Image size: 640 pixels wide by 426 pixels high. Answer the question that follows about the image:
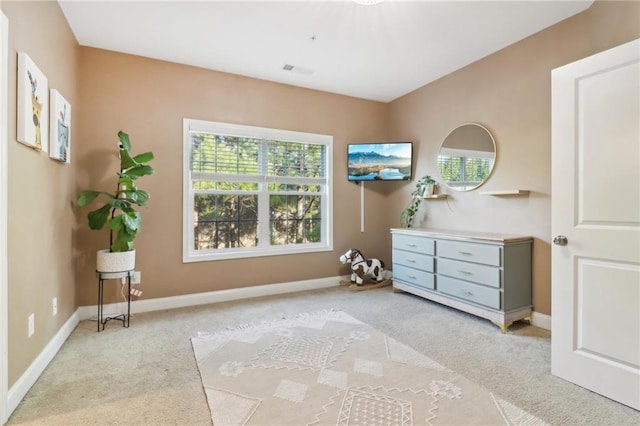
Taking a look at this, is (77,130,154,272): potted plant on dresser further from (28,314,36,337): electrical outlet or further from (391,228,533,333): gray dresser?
(391,228,533,333): gray dresser

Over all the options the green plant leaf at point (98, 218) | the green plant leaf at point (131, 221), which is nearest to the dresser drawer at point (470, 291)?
the green plant leaf at point (131, 221)

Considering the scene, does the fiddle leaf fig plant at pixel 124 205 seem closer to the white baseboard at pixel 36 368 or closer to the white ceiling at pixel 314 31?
the white baseboard at pixel 36 368

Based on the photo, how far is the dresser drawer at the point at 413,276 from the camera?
140 inches

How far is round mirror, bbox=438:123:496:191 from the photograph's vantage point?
3.40 m

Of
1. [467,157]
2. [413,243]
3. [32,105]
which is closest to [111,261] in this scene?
[32,105]

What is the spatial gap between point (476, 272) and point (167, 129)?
3.52m

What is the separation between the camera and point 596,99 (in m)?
1.91

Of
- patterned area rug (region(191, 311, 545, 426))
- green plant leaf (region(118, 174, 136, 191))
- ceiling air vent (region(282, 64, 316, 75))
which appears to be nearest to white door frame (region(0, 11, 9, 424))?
patterned area rug (region(191, 311, 545, 426))

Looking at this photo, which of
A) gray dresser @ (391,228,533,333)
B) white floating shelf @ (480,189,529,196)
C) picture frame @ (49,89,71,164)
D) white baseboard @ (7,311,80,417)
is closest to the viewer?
white baseboard @ (7,311,80,417)

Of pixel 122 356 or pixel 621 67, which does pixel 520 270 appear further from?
pixel 122 356

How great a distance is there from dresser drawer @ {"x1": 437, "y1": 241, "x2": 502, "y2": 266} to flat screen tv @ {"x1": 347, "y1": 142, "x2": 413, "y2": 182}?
1.28 m

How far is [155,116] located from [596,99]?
3773 millimetres

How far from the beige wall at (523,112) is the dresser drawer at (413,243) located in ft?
1.59

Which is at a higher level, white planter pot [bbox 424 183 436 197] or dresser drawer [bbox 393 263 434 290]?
white planter pot [bbox 424 183 436 197]
